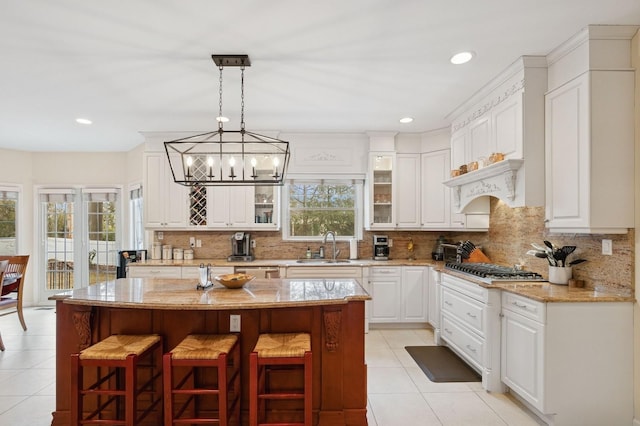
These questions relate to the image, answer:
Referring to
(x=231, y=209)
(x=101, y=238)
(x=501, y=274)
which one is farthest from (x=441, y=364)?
(x=101, y=238)

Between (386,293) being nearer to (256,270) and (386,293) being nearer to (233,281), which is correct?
(256,270)

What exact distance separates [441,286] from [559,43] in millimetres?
2552

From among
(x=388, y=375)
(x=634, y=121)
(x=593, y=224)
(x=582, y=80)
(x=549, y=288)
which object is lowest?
(x=388, y=375)

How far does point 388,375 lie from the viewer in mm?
3230

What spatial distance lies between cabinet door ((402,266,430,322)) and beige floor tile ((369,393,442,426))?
1.67 meters

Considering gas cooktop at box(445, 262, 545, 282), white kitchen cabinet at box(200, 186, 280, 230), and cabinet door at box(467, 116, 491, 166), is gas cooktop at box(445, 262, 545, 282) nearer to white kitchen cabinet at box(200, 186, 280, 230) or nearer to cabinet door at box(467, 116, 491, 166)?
cabinet door at box(467, 116, 491, 166)

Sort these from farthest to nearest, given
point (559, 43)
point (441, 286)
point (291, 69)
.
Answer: point (441, 286)
point (291, 69)
point (559, 43)

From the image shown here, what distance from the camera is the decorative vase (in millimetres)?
2816

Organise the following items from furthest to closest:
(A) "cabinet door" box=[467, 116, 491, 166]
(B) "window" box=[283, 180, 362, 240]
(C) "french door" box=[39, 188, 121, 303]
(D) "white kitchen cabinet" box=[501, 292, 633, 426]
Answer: (C) "french door" box=[39, 188, 121, 303] < (B) "window" box=[283, 180, 362, 240] < (A) "cabinet door" box=[467, 116, 491, 166] < (D) "white kitchen cabinet" box=[501, 292, 633, 426]

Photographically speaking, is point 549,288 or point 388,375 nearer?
point 549,288

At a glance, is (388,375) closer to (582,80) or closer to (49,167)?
(582,80)

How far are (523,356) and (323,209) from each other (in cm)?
321

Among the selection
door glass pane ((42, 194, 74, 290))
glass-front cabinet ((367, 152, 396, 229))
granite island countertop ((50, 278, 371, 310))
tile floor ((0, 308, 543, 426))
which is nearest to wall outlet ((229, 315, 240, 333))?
granite island countertop ((50, 278, 371, 310))

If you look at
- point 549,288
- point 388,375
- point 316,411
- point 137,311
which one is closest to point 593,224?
point 549,288
